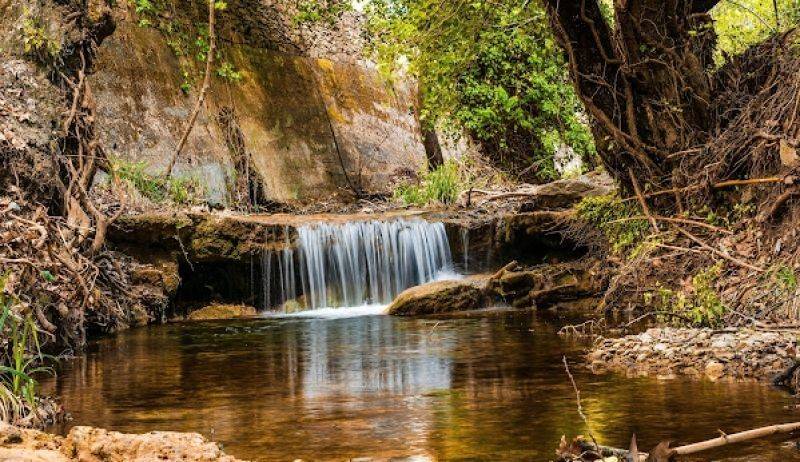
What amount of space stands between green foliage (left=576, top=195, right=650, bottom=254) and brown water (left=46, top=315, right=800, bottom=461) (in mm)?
1931

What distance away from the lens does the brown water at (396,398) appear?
5.31m

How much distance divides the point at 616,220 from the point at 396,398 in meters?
5.35

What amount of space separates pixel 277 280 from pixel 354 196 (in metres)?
5.98

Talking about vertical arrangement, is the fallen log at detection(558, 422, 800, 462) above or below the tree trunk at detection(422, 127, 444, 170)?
below

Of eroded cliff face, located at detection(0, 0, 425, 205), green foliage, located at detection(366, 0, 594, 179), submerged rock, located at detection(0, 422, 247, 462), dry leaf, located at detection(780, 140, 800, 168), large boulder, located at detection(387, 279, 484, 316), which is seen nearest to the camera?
submerged rock, located at detection(0, 422, 247, 462)

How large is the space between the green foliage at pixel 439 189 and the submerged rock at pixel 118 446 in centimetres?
1383

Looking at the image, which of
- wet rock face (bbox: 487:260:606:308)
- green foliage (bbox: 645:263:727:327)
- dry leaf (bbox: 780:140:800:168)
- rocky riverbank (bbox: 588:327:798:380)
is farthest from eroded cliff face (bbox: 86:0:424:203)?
rocky riverbank (bbox: 588:327:798:380)

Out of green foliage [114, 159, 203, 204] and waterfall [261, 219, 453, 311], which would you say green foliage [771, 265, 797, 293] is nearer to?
waterfall [261, 219, 453, 311]

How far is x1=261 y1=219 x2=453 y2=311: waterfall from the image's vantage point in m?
15.4

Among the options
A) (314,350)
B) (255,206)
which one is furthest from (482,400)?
(255,206)

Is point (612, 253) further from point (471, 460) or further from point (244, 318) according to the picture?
point (471, 460)

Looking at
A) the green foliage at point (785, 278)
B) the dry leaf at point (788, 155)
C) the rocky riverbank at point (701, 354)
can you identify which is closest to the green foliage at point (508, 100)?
the dry leaf at point (788, 155)

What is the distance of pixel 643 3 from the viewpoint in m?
10.7

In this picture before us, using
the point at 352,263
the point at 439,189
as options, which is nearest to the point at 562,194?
the point at 439,189
